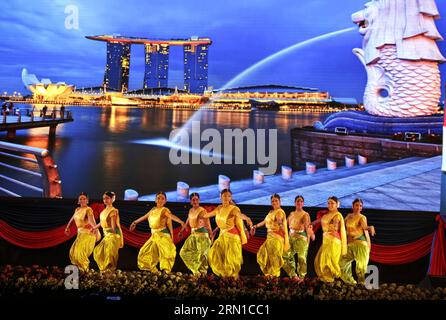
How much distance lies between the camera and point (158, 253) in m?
4.32

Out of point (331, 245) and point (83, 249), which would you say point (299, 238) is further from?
point (83, 249)

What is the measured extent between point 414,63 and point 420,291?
38.8 feet

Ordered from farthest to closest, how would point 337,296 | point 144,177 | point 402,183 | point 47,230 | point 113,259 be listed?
point 144,177 → point 402,183 → point 47,230 → point 113,259 → point 337,296

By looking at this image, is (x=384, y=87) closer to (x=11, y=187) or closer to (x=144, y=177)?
(x=144, y=177)

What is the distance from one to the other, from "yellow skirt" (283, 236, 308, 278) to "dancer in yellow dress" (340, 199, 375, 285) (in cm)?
38

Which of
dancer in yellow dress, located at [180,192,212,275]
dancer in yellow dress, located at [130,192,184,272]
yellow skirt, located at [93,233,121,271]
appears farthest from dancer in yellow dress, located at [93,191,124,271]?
dancer in yellow dress, located at [180,192,212,275]

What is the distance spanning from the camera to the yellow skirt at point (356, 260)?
4.09 meters

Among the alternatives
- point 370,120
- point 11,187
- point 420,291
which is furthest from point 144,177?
point 420,291

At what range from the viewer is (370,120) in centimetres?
1496

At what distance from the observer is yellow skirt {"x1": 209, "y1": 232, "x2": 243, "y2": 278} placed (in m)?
4.19

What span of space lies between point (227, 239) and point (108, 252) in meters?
1.27

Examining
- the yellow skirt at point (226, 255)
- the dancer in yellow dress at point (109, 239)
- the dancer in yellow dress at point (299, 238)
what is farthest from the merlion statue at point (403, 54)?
the dancer in yellow dress at point (109, 239)

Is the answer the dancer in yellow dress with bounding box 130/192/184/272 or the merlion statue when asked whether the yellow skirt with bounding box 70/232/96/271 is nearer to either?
the dancer in yellow dress with bounding box 130/192/184/272

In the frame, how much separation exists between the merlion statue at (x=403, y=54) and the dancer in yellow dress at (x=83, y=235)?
12.5 m
